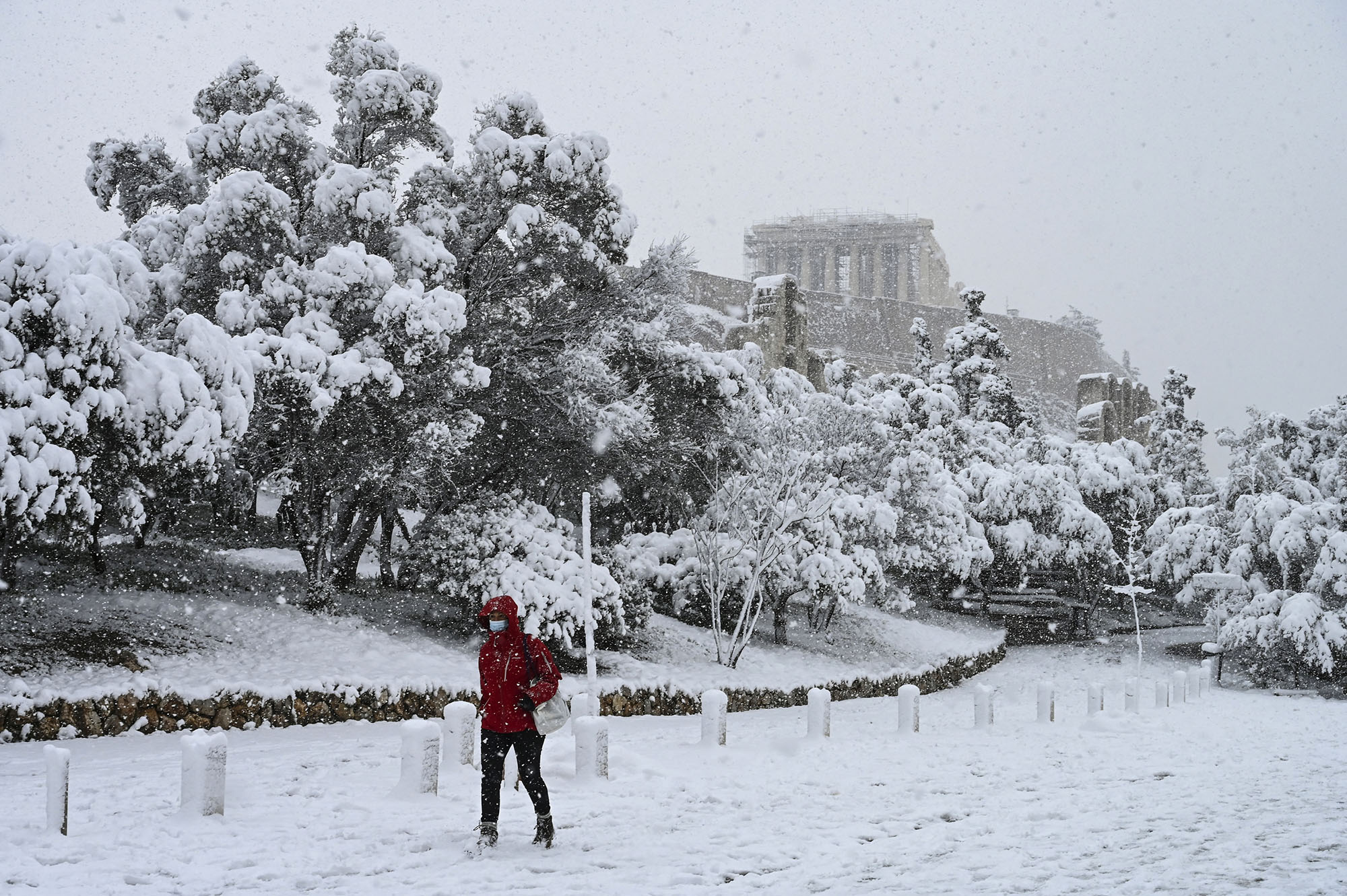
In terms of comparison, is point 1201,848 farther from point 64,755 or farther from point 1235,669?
point 1235,669

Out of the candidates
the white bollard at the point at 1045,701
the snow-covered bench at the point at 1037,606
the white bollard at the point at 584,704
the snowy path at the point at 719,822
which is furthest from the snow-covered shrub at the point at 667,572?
the snow-covered bench at the point at 1037,606

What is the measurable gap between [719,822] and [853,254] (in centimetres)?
9736

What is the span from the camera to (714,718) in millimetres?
11406

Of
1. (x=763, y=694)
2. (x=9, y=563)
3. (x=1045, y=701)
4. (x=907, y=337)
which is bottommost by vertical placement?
(x=763, y=694)

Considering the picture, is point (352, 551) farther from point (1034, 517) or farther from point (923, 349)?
point (923, 349)

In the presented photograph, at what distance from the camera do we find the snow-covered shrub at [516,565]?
50.0ft

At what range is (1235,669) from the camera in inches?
1090

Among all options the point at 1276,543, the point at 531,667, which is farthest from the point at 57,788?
the point at 1276,543

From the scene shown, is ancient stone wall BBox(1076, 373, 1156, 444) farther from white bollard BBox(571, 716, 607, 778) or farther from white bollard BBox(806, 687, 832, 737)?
white bollard BBox(571, 716, 607, 778)

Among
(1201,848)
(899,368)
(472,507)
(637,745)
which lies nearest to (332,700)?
(637,745)

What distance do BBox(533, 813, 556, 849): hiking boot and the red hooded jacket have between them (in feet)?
1.76

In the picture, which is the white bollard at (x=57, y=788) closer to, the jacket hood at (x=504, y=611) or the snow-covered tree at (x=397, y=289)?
the jacket hood at (x=504, y=611)

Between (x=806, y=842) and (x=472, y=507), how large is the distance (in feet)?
34.3

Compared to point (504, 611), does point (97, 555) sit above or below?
below
